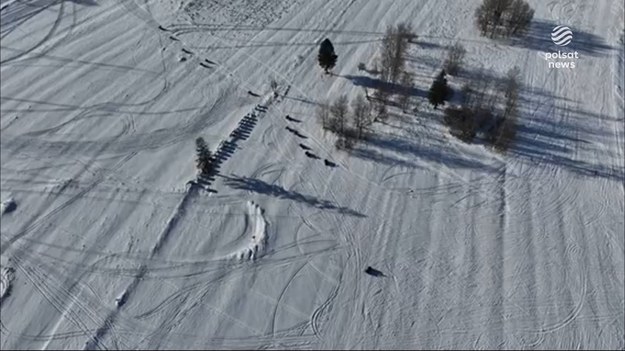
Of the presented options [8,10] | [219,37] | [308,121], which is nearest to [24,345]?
[308,121]

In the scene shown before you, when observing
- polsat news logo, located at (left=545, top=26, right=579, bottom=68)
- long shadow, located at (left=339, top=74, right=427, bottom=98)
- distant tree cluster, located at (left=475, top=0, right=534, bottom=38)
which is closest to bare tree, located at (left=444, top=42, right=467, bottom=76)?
long shadow, located at (left=339, top=74, right=427, bottom=98)

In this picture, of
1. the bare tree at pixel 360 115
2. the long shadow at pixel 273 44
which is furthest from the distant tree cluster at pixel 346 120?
the long shadow at pixel 273 44

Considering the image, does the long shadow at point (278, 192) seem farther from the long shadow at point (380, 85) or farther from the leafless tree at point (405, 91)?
the long shadow at point (380, 85)

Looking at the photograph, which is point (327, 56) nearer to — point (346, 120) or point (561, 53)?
point (346, 120)

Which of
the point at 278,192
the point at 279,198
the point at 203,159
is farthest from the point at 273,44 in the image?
the point at 279,198

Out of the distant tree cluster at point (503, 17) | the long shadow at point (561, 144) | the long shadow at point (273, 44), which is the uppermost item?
the distant tree cluster at point (503, 17)

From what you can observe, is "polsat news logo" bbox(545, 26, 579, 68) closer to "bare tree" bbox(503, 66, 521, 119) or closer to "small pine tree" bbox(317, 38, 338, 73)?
"bare tree" bbox(503, 66, 521, 119)
